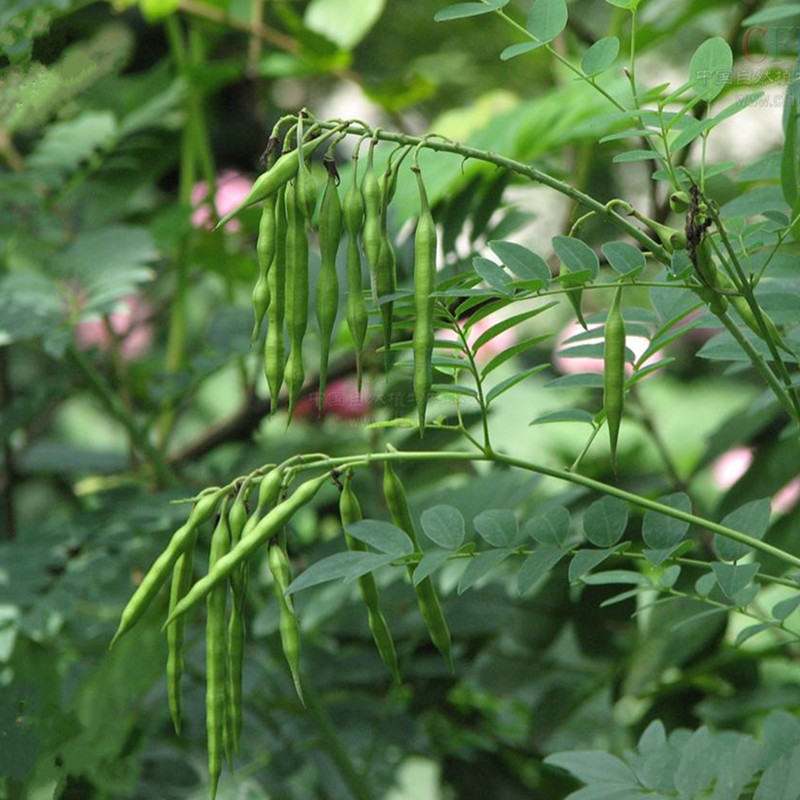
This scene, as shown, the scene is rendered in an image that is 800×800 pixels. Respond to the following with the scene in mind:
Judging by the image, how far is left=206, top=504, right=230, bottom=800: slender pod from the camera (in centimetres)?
51

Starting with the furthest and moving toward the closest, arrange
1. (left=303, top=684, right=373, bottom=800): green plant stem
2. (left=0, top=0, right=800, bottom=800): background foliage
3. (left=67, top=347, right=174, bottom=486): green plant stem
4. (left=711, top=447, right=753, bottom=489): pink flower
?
(left=711, top=447, right=753, bottom=489): pink flower
(left=67, top=347, right=174, bottom=486): green plant stem
(left=303, top=684, right=373, bottom=800): green plant stem
(left=0, top=0, right=800, bottom=800): background foliage

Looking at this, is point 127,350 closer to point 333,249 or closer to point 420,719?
point 420,719

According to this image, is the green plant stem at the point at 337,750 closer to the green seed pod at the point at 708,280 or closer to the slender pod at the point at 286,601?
the slender pod at the point at 286,601

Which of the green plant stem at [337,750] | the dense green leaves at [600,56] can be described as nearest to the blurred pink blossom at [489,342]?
the green plant stem at [337,750]

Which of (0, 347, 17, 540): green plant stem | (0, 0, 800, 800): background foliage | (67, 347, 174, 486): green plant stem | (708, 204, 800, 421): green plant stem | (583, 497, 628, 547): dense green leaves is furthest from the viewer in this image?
(0, 347, 17, 540): green plant stem

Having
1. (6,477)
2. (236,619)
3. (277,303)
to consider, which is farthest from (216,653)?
(6,477)

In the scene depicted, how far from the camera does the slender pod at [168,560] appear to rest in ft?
1.66

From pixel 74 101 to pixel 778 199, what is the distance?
856 millimetres

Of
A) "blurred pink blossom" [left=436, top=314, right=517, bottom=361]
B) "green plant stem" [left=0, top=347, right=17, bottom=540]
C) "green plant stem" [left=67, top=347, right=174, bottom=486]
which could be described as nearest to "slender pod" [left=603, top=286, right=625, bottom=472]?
"green plant stem" [left=67, top=347, right=174, bottom=486]

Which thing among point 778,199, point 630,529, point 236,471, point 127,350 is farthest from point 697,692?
point 127,350

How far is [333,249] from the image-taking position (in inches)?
20.1

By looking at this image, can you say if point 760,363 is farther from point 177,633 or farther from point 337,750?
point 337,750

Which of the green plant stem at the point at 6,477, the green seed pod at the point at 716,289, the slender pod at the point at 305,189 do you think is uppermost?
the slender pod at the point at 305,189

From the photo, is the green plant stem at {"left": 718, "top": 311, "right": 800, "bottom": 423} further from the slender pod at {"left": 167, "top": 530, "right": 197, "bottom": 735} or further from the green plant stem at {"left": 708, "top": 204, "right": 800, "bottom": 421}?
the slender pod at {"left": 167, "top": 530, "right": 197, "bottom": 735}
